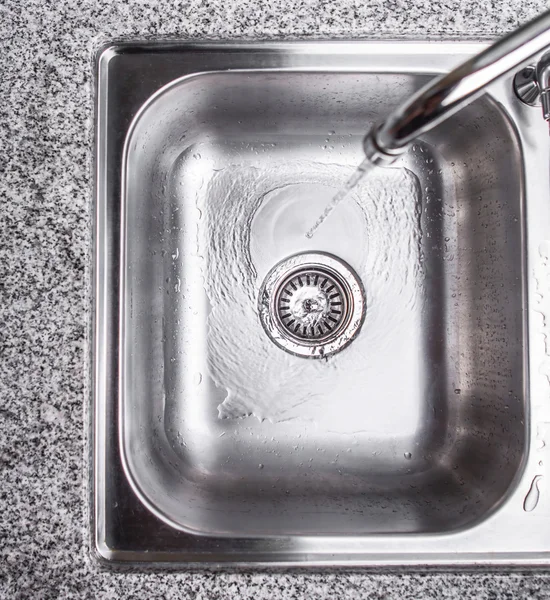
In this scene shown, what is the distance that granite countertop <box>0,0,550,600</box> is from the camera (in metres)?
0.61

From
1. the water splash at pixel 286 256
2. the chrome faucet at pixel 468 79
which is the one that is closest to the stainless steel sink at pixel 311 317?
the water splash at pixel 286 256

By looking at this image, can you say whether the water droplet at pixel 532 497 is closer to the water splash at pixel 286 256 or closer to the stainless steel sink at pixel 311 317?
the stainless steel sink at pixel 311 317

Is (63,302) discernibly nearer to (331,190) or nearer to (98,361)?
(98,361)

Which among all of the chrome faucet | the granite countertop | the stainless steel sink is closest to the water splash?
the stainless steel sink

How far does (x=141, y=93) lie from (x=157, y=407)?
42cm

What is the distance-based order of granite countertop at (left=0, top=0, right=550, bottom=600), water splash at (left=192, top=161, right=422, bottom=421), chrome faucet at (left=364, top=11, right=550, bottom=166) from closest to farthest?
chrome faucet at (left=364, top=11, right=550, bottom=166)
granite countertop at (left=0, top=0, right=550, bottom=600)
water splash at (left=192, top=161, right=422, bottom=421)

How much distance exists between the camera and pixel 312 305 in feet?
2.67

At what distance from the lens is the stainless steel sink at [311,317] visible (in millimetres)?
631

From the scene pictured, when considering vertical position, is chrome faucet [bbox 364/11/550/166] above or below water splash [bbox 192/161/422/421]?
above

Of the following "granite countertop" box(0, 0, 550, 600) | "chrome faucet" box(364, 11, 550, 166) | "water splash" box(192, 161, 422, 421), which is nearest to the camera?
"chrome faucet" box(364, 11, 550, 166)

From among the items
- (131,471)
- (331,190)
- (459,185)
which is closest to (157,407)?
(131,471)

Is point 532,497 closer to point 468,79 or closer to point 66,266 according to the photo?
point 468,79

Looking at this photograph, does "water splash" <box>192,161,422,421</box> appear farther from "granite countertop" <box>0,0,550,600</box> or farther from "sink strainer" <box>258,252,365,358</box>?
"granite countertop" <box>0,0,550,600</box>

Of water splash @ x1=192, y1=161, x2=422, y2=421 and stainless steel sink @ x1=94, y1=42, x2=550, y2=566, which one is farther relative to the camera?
water splash @ x1=192, y1=161, x2=422, y2=421
